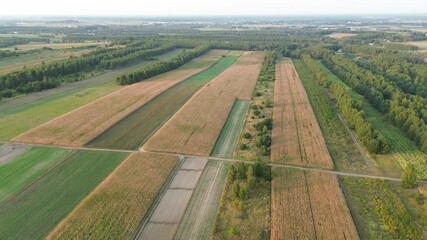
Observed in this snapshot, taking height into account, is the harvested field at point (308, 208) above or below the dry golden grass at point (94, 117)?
below

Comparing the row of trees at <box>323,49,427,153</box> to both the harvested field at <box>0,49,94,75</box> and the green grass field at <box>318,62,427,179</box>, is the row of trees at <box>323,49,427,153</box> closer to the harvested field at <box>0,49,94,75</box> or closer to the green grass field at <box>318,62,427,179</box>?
the green grass field at <box>318,62,427,179</box>

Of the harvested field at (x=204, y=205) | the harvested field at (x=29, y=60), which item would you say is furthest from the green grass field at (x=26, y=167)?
the harvested field at (x=29, y=60)

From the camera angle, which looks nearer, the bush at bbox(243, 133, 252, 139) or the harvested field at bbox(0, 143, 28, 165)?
the harvested field at bbox(0, 143, 28, 165)

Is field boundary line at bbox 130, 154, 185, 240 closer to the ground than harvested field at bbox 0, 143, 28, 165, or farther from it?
closer to the ground

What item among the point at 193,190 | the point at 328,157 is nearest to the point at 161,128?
the point at 193,190

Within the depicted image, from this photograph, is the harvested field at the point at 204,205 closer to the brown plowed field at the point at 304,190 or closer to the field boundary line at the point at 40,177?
the brown plowed field at the point at 304,190

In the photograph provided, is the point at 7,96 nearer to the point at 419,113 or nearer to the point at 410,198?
the point at 410,198

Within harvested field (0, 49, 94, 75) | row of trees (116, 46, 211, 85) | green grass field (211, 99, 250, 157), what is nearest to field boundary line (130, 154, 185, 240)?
green grass field (211, 99, 250, 157)
